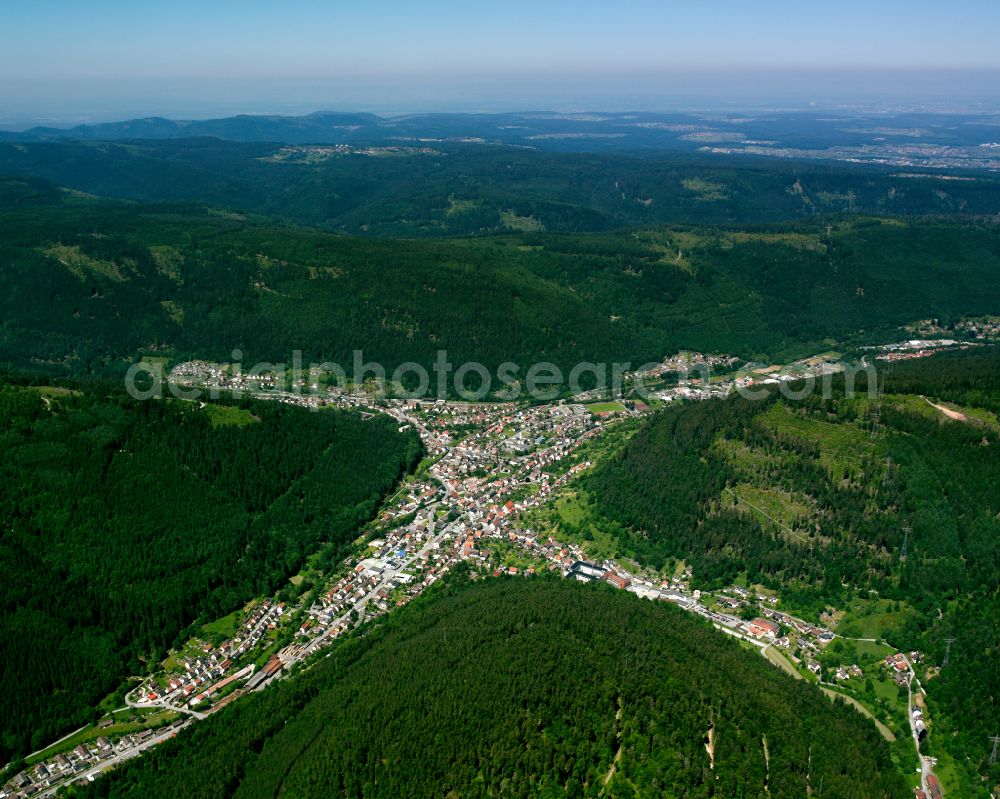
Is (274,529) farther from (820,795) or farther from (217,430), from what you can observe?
(820,795)

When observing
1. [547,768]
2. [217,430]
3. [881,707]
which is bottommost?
[881,707]

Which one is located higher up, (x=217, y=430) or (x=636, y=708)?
(x=217, y=430)

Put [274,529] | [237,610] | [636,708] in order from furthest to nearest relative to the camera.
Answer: [274,529] → [237,610] → [636,708]

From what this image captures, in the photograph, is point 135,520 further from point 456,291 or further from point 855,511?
point 456,291

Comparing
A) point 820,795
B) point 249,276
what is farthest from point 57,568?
point 249,276

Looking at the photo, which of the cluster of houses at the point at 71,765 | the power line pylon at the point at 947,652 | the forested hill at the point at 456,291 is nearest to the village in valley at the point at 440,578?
the cluster of houses at the point at 71,765

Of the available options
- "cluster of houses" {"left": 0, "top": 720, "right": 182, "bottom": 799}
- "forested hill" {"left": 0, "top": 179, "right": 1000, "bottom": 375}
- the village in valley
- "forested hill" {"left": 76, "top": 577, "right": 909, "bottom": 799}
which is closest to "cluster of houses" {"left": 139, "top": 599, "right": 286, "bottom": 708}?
the village in valley
